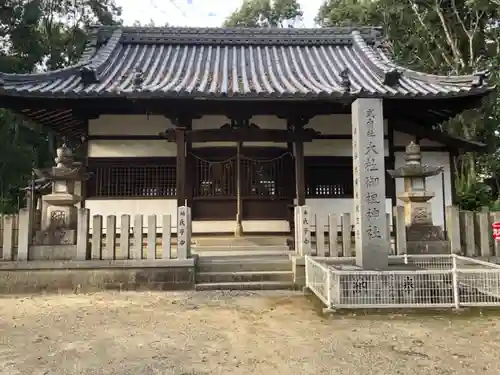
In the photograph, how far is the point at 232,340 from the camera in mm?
4746

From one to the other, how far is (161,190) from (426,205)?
6346mm

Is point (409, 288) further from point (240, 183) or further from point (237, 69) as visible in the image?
point (237, 69)

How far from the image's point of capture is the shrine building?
30.7 ft

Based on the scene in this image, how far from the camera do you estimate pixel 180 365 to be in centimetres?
395

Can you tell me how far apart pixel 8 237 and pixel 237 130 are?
5.28m

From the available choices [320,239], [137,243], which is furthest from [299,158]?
[137,243]

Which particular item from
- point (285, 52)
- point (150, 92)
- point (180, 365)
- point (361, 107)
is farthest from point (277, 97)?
point (180, 365)

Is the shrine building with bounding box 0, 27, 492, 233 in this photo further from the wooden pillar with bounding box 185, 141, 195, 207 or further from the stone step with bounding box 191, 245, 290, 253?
the stone step with bounding box 191, 245, 290, 253

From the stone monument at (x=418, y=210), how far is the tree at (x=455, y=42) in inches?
477

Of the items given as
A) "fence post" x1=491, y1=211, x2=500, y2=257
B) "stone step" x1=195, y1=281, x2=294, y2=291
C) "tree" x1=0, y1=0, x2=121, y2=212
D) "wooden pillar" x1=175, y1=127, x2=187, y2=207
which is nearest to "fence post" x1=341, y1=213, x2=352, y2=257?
"stone step" x1=195, y1=281, x2=294, y2=291

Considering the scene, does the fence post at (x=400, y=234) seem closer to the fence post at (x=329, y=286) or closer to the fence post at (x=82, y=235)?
the fence post at (x=329, y=286)

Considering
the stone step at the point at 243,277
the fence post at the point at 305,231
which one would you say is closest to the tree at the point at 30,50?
the stone step at the point at 243,277

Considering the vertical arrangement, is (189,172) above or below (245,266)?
above

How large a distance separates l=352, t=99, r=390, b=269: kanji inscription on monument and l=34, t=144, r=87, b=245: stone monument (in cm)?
522
